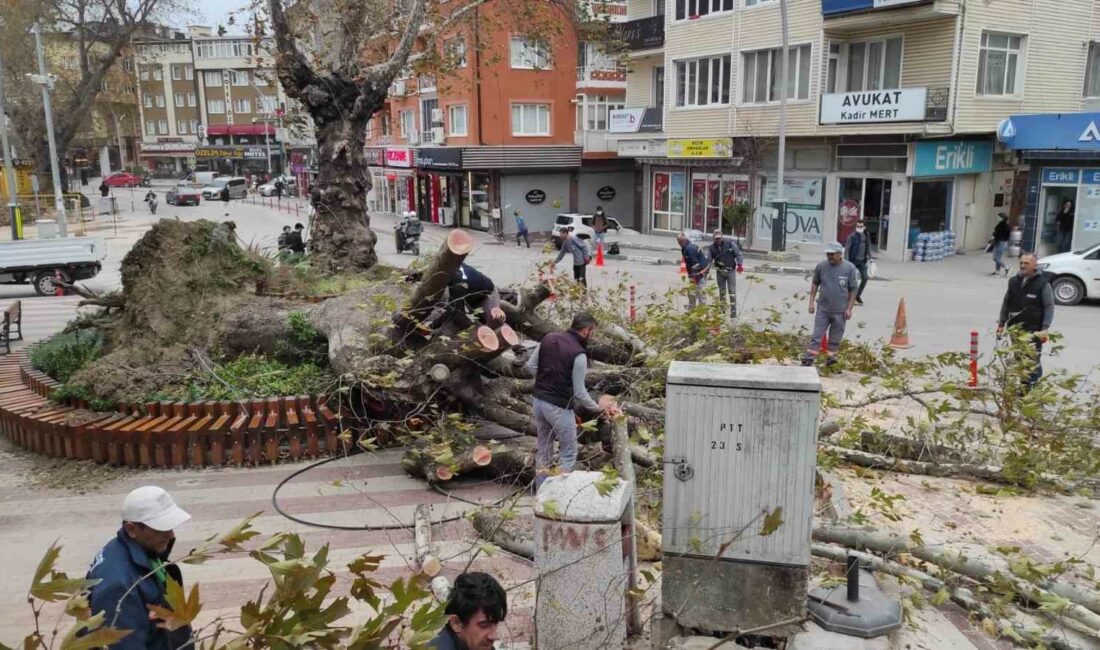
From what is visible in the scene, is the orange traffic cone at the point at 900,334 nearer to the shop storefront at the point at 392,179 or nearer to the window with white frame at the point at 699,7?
the window with white frame at the point at 699,7

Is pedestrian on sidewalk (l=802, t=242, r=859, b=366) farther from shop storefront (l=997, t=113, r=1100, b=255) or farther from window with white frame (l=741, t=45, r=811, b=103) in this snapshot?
window with white frame (l=741, t=45, r=811, b=103)

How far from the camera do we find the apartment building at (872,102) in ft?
77.7

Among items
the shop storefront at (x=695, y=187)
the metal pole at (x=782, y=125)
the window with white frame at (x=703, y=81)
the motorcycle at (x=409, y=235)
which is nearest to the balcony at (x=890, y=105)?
the metal pole at (x=782, y=125)

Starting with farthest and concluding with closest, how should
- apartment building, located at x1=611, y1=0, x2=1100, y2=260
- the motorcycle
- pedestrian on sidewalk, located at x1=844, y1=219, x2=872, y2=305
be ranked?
the motorcycle < apartment building, located at x1=611, y1=0, x2=1100, y2=260 < pedestrian on sidewalk, located at x1=844, y1=219, x2=872, y2=305

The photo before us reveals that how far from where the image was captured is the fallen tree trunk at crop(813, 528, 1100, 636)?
492cm

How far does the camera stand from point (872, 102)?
936 inches

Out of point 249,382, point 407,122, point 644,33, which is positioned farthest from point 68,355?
point 407,122

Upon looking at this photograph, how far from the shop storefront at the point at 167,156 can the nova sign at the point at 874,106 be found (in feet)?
252

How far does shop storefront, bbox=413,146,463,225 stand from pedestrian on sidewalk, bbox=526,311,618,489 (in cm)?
3004

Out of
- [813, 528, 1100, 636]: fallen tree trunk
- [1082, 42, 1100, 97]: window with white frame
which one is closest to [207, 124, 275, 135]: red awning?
[1082, 42, 1100, 97]: window with white frame

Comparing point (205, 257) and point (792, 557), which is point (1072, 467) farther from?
point (205, 257)

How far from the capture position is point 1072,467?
7242 mm

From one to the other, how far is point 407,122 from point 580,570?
140 ft

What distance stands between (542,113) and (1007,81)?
61.9ft
